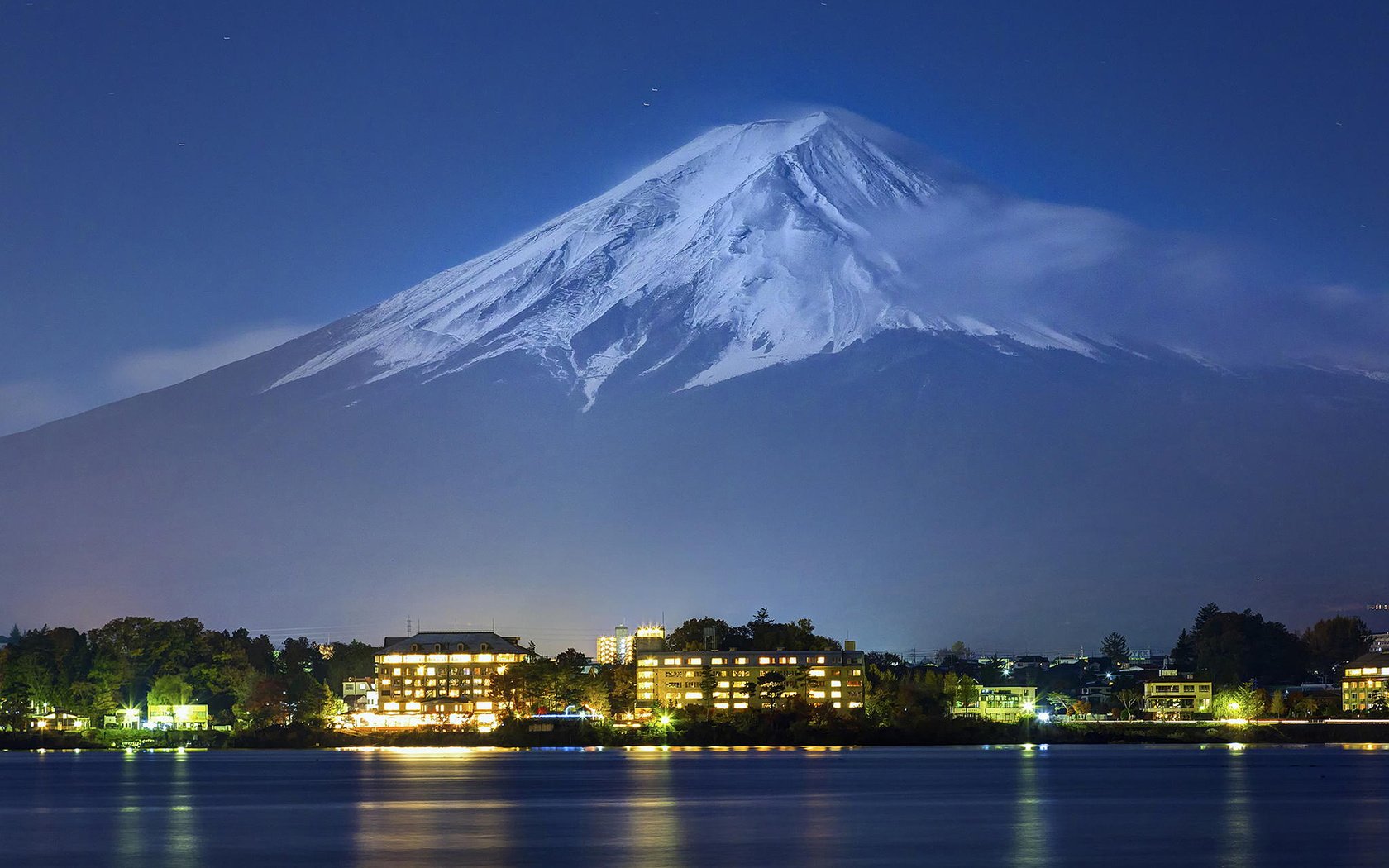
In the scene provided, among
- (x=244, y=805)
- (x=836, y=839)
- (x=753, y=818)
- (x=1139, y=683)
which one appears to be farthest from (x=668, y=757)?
(x=1139, y=683)

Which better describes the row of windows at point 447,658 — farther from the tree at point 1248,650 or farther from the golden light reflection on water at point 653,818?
the tree at point 1248,650

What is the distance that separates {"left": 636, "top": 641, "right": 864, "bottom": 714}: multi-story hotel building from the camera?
14212 centimetres

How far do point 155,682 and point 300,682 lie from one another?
41.4ft

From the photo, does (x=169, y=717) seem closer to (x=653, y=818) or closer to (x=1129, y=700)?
(x=1129, y=700)

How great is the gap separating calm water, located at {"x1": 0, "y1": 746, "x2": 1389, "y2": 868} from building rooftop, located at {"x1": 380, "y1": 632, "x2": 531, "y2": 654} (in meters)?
43.9

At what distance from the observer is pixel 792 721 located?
463ft

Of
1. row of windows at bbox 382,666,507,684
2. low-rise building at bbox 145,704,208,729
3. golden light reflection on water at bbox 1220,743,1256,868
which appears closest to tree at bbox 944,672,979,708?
row of windows at bbox 382,666,507,684

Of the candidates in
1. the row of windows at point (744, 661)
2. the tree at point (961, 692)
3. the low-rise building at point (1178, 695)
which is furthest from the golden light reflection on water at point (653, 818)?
the low-rise building at point (1178, 695)

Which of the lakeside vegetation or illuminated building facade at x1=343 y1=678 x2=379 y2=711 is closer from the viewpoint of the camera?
the lakeside vegetation

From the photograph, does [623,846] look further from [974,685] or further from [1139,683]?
[1139,683]

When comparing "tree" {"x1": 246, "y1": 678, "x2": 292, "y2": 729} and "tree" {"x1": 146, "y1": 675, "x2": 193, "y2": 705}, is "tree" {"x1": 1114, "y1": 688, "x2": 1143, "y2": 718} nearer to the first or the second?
"tree" {"x1": 246, "y1": 678, "x2": 292, "y2": 729}

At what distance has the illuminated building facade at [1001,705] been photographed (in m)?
159

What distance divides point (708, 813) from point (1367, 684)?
363 ft

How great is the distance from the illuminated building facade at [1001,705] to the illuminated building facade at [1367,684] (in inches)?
1057
